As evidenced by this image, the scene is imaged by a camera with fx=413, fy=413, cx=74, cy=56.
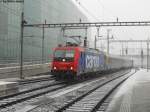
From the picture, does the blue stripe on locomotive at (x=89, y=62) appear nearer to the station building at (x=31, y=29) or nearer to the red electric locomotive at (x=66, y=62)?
the red electric locomotive at (x=66, y=62)

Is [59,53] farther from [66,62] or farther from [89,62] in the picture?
[89,62]

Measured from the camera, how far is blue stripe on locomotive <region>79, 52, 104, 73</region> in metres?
32.9

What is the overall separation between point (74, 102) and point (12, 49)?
3922cm

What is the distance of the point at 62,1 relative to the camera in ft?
283

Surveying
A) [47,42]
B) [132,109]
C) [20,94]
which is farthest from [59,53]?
[47,42]

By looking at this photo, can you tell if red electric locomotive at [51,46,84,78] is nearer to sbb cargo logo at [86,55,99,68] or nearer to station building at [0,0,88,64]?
sbb cargo logo at [86,55,99,68]

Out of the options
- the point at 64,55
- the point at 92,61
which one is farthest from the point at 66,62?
the point at 92,61

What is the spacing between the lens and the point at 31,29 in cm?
6544

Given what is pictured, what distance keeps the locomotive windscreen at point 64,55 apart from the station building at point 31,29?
14.7 m

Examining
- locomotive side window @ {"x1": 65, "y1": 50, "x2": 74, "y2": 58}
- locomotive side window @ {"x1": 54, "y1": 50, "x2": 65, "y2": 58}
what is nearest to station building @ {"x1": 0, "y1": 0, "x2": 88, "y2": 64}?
locomotive side window @ {"x1": 54, "y1": 50, "x2": 65, "y2": 58}

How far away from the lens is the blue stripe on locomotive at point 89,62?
3291cm

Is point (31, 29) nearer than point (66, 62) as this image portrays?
No

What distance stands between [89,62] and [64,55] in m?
4.58

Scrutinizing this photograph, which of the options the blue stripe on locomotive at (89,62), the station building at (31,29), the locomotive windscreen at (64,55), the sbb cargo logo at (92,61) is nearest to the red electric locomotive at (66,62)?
the locomotive windscreen at (64,55)
